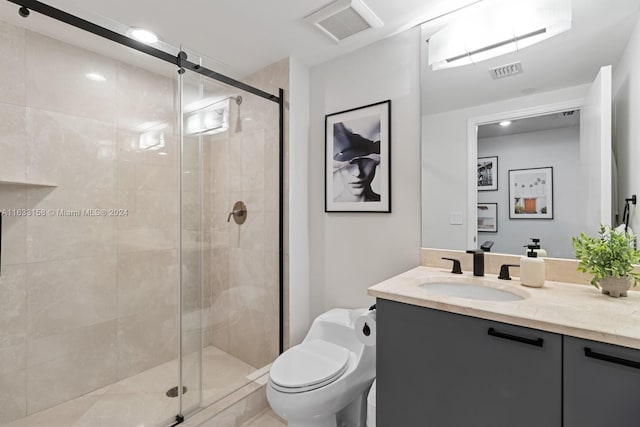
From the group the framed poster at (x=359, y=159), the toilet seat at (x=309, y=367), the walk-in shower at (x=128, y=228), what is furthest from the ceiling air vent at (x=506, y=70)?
the toilet seat at (x=309, y=367)

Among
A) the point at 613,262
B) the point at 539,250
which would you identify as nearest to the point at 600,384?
the point at 613,262

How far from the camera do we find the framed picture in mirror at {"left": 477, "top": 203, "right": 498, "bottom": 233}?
1622 millimetres

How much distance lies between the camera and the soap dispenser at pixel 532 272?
1358 millimetres

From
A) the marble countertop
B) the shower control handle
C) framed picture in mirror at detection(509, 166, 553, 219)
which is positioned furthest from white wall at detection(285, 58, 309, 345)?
framed picture in mirror at detection(509, 166, 553, 219)

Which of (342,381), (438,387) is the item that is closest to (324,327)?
(342,381)

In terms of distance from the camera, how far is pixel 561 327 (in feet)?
3.05

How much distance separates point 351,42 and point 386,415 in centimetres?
206

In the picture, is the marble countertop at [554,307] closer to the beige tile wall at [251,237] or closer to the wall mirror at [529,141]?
the wall mirror at [529,141]

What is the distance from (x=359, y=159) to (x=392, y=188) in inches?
12.1

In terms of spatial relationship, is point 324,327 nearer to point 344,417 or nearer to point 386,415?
point 344,417

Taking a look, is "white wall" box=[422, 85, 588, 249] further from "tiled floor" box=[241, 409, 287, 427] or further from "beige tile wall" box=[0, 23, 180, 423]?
"beige tile wall" box=[0, 23, 180, 423]

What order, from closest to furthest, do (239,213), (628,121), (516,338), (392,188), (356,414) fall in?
(516,338), (628,121), (356,414), (392,188), (239,213)

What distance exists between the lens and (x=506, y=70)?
159 centimetres

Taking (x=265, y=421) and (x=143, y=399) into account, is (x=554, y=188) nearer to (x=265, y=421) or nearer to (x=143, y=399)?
(x=265, y=421)
